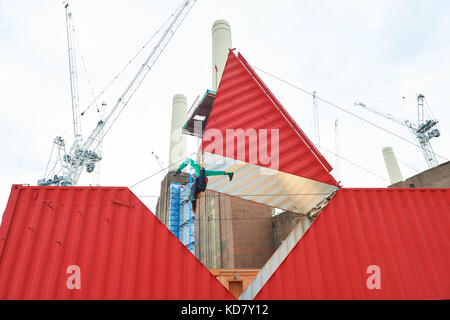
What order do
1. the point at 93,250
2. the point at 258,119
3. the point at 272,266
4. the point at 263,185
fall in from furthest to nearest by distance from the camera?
the point at 263,185 → the point at 258,119 → the point at 272,266 → the point at 93,250

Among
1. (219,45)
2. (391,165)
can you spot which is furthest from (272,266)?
(391,165)

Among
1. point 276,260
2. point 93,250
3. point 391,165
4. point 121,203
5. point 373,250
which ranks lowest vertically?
point 373,250

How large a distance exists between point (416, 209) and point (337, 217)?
7.34 ft

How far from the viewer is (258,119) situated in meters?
9.91

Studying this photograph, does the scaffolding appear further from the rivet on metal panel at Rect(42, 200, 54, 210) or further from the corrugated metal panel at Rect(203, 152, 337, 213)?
the rivet on metal panel at Rect(42, 200, 54, 210)

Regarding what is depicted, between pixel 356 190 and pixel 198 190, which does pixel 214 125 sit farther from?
pixel 356 190

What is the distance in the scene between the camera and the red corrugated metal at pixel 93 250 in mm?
6160

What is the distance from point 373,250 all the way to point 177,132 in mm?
46534

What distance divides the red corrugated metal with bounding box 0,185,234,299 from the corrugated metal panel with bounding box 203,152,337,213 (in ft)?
15.1

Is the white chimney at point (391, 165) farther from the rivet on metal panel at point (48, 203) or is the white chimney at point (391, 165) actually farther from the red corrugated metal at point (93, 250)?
the rivet on metal panel at point (48, 203)

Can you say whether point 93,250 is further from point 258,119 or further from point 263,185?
point 263,185

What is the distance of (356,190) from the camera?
7.81 m

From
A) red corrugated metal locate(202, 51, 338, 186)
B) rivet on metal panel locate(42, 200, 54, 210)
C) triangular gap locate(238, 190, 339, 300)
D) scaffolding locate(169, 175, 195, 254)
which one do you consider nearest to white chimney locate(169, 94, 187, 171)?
scaffolding locate(169, 175, 195, 254)
